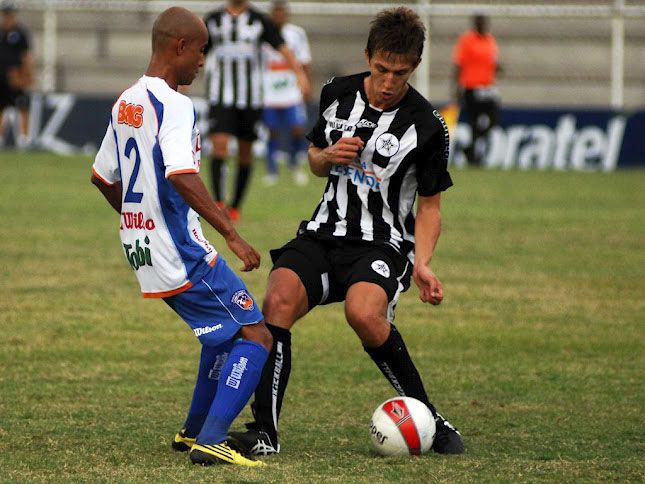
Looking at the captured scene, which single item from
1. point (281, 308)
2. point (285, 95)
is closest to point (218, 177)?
point (285, 95)

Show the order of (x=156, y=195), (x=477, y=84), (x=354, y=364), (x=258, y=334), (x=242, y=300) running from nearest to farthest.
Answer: (x=156, y=195)
(x=242, y=300)
(x=258, y=334)
(x=354, y=364)
(x=477, y=84)

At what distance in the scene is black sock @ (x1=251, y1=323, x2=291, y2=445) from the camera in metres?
5.34

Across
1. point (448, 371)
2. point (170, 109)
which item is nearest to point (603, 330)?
point (448, 371)

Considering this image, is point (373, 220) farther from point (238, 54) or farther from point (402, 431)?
point (238, 54)

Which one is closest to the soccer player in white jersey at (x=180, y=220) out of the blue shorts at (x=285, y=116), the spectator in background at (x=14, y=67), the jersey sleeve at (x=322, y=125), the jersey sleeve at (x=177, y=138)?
the jersey sleeve at (x=177, y=138)

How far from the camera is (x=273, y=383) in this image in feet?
17.7

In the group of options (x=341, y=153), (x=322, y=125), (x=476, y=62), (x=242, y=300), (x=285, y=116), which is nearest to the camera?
(x=242, y=300)

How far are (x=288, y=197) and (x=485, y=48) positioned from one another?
23.7 feet

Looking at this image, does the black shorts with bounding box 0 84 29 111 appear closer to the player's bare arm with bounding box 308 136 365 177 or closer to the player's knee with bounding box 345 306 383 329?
the player's bare arm with bounding box 308 136 365 177

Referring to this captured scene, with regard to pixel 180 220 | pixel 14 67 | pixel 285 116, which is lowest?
pixel 285 116

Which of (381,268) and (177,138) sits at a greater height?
(177,138)

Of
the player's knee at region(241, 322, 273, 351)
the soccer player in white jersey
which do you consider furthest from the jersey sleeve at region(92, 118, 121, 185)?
the player's knee at region(241, 322, 273, 351)

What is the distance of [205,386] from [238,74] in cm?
874

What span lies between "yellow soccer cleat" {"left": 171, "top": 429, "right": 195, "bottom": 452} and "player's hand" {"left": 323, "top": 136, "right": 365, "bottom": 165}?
123 centimetres
